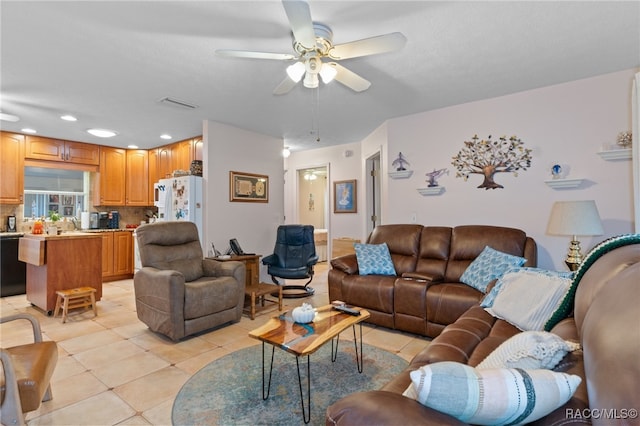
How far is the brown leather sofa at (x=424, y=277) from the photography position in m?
2.74

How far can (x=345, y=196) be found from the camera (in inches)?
231

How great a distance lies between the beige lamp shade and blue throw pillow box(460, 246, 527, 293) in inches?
16.6

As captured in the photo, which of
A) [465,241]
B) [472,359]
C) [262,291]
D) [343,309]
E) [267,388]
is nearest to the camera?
[472,359]

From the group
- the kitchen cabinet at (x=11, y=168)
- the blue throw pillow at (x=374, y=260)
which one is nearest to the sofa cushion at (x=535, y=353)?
the blue throw pillow at (x=374, y=260)

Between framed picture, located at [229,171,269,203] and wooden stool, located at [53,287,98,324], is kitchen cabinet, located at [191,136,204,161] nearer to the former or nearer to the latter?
framed picture, located at [229,171,269,203]

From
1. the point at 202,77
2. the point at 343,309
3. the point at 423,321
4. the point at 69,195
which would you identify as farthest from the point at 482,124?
the point at 69,195

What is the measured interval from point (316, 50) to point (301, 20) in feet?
1.28

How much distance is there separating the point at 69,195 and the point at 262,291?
436cm

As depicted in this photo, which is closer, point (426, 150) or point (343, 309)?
point (343, 309)

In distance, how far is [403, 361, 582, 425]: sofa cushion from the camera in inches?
29.5

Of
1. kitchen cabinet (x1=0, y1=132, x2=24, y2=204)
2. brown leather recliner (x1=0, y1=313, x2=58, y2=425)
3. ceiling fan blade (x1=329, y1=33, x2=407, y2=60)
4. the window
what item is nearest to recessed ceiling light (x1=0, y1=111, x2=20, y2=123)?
kitchen cabinet (x1=0, y1=132, x2=24, y2=204)

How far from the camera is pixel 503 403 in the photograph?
75 centimetres

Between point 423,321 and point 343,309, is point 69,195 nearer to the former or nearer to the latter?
point 343,309

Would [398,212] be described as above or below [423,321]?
above
